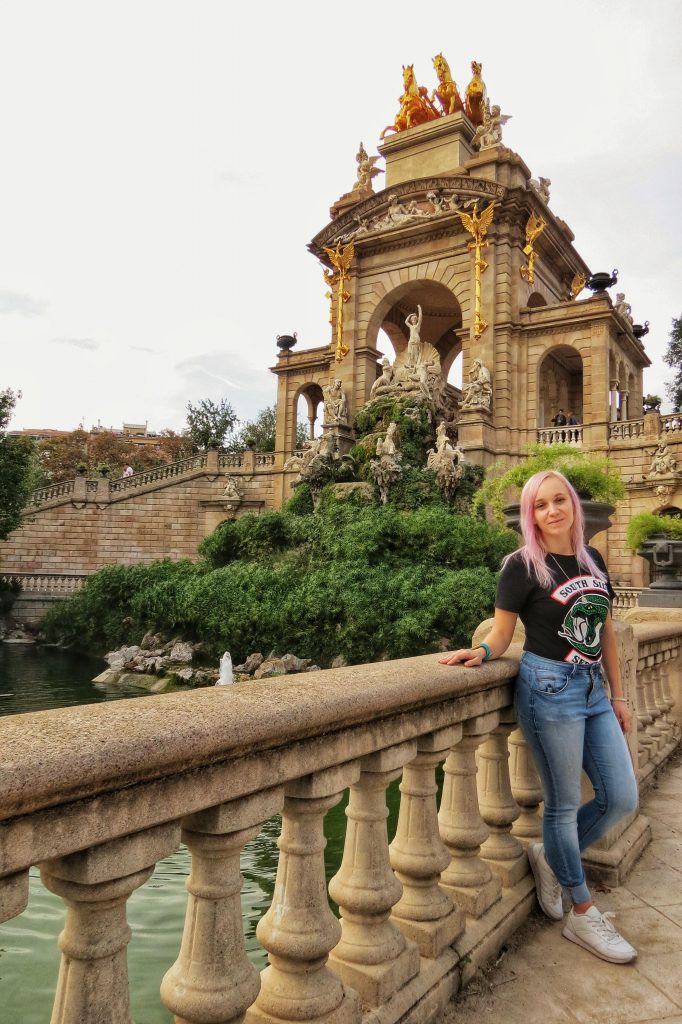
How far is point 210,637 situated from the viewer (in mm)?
20719

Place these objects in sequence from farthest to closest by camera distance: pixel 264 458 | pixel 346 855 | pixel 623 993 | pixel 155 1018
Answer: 1. pixel 264 458
2. pixel 155 1018
3. pixel 623 993
4. pixel 346 855

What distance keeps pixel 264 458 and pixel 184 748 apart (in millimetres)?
30579

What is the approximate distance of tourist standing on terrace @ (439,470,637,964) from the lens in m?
3.01

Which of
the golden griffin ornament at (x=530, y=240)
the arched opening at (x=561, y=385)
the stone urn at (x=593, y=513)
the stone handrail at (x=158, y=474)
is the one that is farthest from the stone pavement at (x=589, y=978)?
the arched opening at (x=561, y=385)

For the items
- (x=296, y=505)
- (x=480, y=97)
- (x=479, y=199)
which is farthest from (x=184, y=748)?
(x=480, y=97)

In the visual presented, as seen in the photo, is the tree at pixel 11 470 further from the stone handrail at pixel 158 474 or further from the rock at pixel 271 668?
the rock at pixel 271 668

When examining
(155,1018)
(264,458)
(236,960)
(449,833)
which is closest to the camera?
(236,960)

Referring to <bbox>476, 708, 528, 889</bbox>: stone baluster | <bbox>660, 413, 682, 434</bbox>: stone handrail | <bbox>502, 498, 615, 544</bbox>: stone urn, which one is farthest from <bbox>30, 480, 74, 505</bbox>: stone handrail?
<bbox>476, 708, 528, 889</bbox>: stone baluster

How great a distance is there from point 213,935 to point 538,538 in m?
2.08

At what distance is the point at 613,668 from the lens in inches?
132

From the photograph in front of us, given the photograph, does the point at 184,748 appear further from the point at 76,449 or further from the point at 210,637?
the point at 76,449

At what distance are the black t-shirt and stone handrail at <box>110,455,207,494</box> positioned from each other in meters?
29.4

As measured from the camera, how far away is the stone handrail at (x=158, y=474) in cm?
3144

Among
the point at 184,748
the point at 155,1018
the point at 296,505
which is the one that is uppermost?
the point at 296,505
